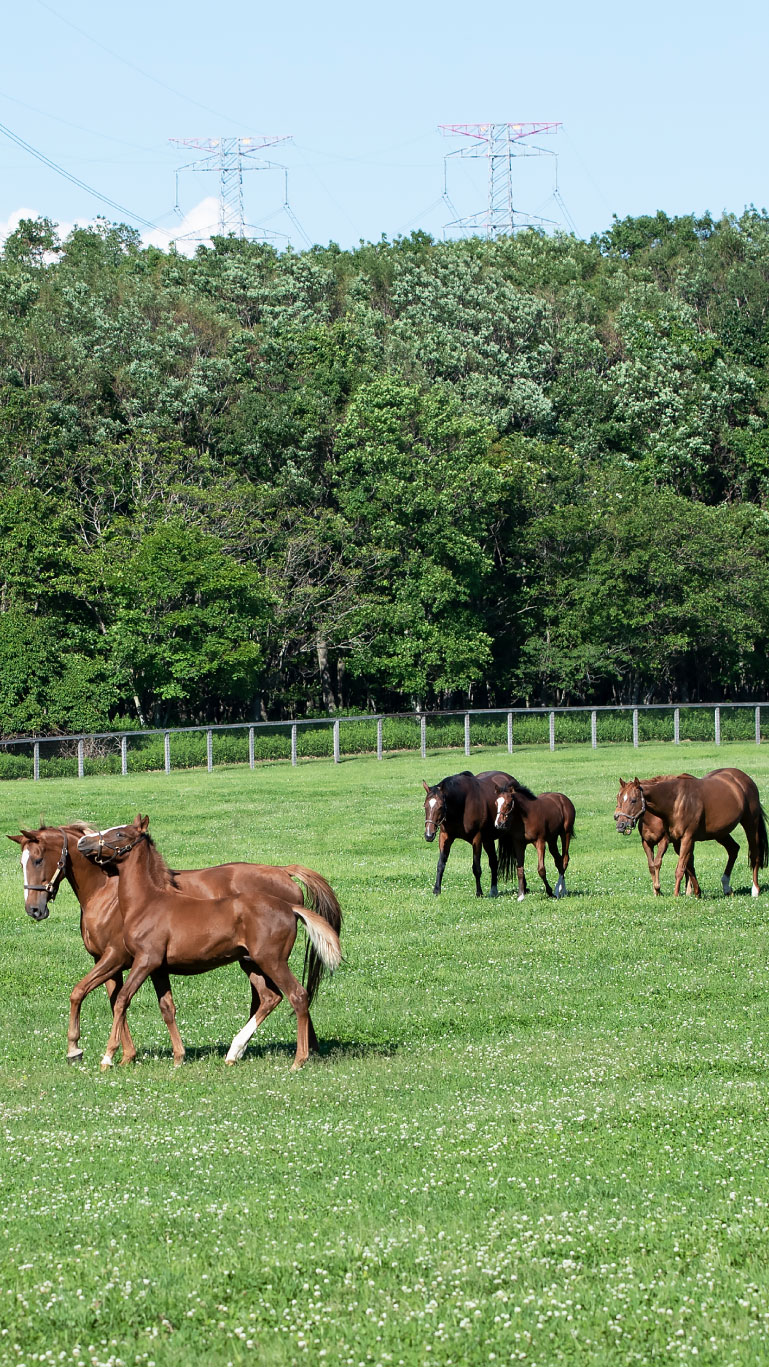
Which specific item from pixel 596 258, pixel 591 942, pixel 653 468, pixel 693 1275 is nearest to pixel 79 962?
pixel 591 942

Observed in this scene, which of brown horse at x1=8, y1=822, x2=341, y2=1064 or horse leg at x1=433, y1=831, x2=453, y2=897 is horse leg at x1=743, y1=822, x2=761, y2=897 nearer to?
horse leg at x1=433, y1=831, x2=453, y2=897

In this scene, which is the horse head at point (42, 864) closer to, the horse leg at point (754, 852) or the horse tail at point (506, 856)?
the horse tail at point (506, 856)

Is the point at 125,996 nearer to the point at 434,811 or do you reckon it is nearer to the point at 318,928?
the point at 318,928

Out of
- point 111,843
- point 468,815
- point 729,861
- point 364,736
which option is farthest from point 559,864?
point 364,736

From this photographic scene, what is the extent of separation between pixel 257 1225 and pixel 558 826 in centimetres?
1466

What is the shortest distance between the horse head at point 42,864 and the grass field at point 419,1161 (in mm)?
1526

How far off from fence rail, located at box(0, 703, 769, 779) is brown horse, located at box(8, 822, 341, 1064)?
106 ft

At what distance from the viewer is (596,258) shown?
8806 cm

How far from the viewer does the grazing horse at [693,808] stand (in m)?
20.5

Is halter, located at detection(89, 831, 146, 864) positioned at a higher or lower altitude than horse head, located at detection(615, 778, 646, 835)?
higher

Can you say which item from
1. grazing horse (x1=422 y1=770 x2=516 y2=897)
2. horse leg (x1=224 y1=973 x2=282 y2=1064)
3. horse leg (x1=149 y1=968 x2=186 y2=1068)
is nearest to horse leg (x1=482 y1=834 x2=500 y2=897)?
grazing horse (x1=422 y1=770 x2=516 y2=897)

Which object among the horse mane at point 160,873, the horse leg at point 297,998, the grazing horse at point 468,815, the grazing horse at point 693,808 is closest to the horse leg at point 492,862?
the grazing horse at point 468,815

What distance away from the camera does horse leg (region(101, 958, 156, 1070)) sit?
11820 mm

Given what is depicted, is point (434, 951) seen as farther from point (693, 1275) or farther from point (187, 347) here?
point (187, 347)
